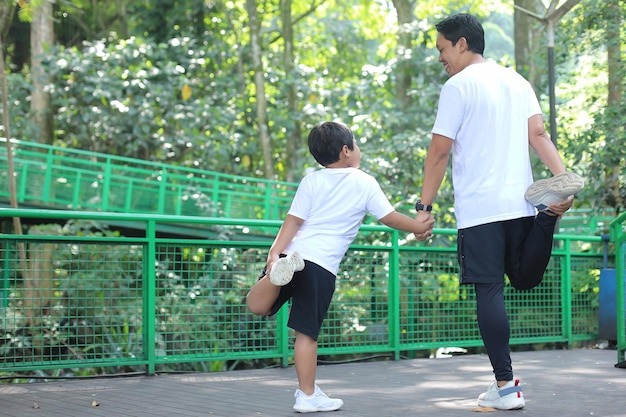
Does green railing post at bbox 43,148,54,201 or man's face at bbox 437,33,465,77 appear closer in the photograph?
man's face at bbox 437,33,465,77

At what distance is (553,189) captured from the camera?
4.79 meters

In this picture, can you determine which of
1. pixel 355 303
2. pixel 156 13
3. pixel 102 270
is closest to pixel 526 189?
pixel 102 270

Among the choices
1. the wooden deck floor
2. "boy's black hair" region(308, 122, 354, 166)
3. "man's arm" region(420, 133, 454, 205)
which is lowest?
the wooden deck floor

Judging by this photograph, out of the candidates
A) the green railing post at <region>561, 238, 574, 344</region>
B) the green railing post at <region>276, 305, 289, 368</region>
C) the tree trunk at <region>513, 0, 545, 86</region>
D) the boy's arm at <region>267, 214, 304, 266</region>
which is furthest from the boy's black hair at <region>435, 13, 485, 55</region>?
the tree trunk at <region>513, 0, 545, 86</region>

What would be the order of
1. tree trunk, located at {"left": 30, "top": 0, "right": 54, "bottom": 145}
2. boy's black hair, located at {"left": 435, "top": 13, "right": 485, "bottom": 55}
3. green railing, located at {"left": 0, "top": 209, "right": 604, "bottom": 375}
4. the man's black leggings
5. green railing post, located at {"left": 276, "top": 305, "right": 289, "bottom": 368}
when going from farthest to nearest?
tree trunk, located at {"left": 30, "top": 0, "right": 54, "bottom": 145} < green railing post, located at {"left": 276, "top": 305, "right": 289, "bottom": 368} < green railing, located at {"left": 0, "top": 209, "right": 604, "bottom": 375} < boy's black hair, located at {"left": 435, "top": 13, "right": 485, "bottom": 55} < the man's black leggings

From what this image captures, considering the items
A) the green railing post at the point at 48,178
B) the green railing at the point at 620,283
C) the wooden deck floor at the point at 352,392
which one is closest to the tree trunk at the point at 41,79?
the green railing post at the point at 48,178

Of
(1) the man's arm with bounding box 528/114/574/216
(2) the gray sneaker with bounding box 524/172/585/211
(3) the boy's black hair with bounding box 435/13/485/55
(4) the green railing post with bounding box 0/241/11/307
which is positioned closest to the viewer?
(2) the gray sneaker with bounding box 524/172/585/211

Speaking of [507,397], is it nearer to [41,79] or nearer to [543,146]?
[543,146]

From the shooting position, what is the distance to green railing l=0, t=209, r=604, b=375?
A: 7312mm

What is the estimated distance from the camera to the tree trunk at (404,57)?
63.4 ft

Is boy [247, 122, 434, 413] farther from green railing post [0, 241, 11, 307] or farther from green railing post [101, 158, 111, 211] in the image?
green railing post [101, 158, 111, 211]

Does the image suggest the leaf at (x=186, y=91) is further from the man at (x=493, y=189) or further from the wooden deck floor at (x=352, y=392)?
the man at (x=493, y=189)

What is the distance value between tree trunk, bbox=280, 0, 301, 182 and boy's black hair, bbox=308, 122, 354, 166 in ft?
53.8

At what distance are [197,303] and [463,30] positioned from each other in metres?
4.40
